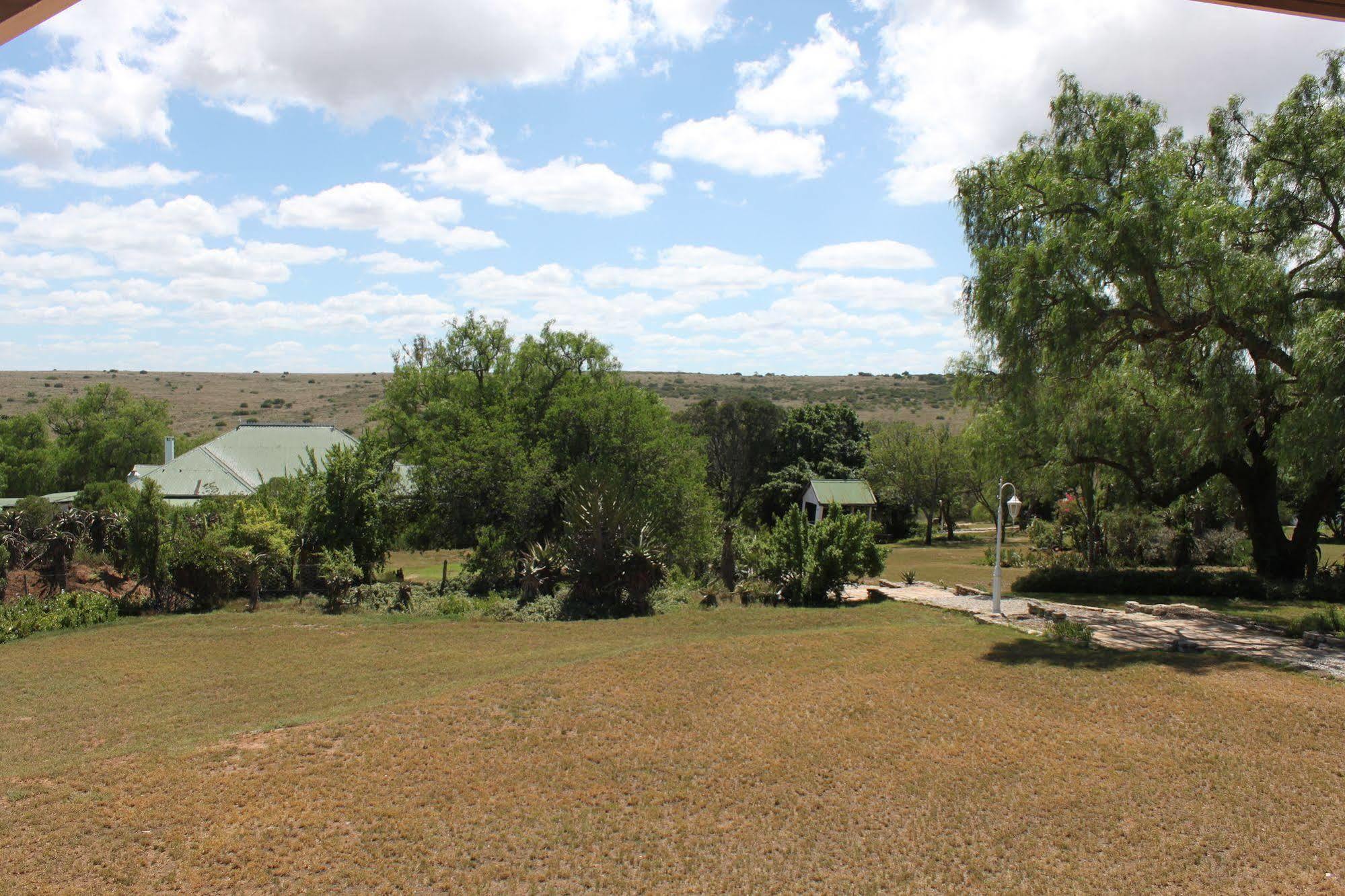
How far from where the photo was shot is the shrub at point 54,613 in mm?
14852

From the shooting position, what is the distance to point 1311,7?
197 centimetres

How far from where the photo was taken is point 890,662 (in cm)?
1193

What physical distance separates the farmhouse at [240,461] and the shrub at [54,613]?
525 inches

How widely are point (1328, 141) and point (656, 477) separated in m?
16.7

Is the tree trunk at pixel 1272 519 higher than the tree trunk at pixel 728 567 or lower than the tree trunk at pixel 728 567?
higher

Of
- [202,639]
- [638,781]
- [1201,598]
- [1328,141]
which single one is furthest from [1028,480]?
[202,639]

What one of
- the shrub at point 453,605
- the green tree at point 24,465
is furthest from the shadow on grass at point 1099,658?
the green tree at point 24,465

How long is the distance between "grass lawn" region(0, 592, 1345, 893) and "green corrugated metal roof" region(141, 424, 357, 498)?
20.7 metres

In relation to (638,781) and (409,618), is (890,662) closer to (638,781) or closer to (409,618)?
(638,781)

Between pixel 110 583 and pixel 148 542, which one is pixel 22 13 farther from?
pixel 110 583

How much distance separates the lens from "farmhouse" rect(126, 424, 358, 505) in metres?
31.6

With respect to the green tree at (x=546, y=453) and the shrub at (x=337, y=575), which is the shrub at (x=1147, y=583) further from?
the shrub at (x=337, y=575)

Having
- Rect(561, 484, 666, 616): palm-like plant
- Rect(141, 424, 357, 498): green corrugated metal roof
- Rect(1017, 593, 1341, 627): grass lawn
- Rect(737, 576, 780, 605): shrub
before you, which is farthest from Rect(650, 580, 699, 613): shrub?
Rect(141, 424, 357, 498): green corrugated metal roof

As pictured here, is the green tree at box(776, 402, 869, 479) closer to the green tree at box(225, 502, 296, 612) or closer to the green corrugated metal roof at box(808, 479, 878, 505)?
the green corrugated metal roof at box(808, 479, 878, 505)
